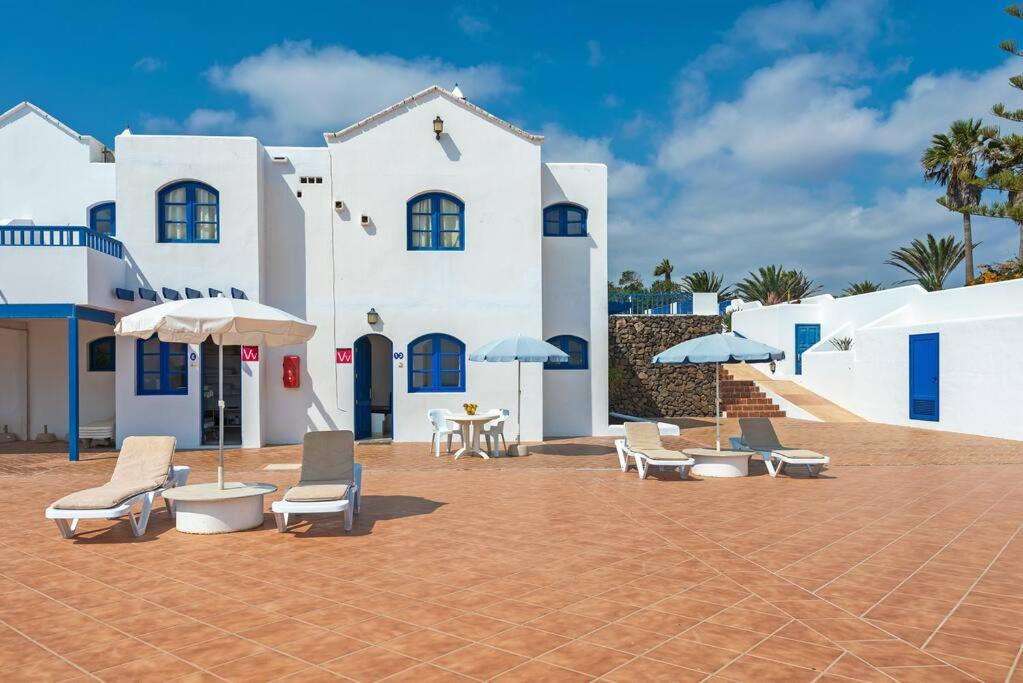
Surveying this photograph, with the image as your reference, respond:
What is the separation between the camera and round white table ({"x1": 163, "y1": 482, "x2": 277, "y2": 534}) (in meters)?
7.07

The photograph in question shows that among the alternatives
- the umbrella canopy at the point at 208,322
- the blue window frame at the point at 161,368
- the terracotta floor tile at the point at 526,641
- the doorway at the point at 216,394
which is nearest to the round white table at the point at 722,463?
the umbrella canopy at the point at 208,322

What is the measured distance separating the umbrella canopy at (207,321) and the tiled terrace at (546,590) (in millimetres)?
2050

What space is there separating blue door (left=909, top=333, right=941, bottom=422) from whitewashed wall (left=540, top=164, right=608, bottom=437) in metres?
8.25

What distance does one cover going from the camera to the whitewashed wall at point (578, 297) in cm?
1617

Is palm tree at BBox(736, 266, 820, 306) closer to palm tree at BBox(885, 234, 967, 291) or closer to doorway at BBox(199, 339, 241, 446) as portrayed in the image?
palm tree at BBox(885, 234, 967, 291)

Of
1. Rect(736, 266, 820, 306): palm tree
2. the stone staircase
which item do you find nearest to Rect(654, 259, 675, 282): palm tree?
Rect(736, 266, 820, 306): palm tree

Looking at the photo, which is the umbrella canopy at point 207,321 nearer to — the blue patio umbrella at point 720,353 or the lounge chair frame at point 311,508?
the lounge chair frame at point 311,508

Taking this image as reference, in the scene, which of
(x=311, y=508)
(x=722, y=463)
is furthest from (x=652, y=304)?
(x=311, y=508)

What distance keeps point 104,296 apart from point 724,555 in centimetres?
1215

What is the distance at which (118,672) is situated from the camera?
389 cm

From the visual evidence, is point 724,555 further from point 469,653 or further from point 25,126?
point 25,126

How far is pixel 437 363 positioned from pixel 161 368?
561 cm

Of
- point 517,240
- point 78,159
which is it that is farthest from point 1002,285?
point 78,159

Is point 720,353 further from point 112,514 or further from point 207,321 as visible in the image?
point 112,514
